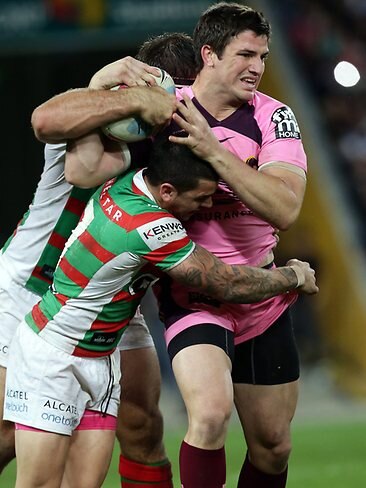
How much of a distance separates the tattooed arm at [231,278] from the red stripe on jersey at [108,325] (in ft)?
1.03

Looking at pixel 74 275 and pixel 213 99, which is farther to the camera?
pixel 213 99

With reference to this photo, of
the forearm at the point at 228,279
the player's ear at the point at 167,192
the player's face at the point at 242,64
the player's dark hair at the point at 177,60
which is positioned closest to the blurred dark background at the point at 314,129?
the player's dark hair at the point at 177,60

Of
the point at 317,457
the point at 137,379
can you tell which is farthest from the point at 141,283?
the point at 317,457

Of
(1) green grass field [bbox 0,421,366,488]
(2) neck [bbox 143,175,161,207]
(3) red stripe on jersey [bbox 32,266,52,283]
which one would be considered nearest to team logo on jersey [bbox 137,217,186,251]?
(2) neck [bbox 143,175,161,207]

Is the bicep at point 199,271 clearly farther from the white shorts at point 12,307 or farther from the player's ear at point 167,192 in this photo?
the white shorts at point 12,307

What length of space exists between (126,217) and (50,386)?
0.77 m

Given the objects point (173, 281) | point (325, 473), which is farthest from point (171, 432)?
point (173, 281)

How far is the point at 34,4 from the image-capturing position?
12.7 meters

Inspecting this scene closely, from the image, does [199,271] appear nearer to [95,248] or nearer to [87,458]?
[95,248]

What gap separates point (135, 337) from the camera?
5715 millimetres

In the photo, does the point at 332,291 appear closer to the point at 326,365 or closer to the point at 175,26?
the point at 326,365

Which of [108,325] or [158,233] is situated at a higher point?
[158,233]

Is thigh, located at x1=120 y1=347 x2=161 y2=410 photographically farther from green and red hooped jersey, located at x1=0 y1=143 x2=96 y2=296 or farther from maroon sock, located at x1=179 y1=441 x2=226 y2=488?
maroon sock, located at x1=179 y1=441 x2=226 y2=488

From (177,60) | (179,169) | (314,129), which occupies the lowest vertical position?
(314,129)
